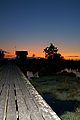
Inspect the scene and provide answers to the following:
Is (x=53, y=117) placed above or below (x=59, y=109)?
above

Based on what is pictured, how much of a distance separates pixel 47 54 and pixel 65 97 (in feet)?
266

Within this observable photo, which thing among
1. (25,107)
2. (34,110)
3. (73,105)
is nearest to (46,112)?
(34,110)

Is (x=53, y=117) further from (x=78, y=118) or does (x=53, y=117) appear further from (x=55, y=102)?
(x=55, y=102)

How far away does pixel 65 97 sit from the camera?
15.2m

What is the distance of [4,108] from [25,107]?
750 mm

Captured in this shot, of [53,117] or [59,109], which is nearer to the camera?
[53,117]

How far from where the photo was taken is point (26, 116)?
23.4ft

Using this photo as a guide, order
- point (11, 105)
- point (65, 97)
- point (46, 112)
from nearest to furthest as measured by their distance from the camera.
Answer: point (46, 112)
point (11, 105)
point (65, 97)

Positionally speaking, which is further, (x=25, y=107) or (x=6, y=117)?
(x=25, y=107)

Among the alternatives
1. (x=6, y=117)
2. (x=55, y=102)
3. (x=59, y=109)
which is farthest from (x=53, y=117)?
(x=55, y=102)

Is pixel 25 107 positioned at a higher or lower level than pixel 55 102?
higher

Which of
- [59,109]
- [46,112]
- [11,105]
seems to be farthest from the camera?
[59,109]

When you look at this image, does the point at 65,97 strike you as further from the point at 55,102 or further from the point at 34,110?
the point at 34,110

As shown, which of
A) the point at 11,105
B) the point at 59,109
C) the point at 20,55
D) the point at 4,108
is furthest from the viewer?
the point at 20,55
